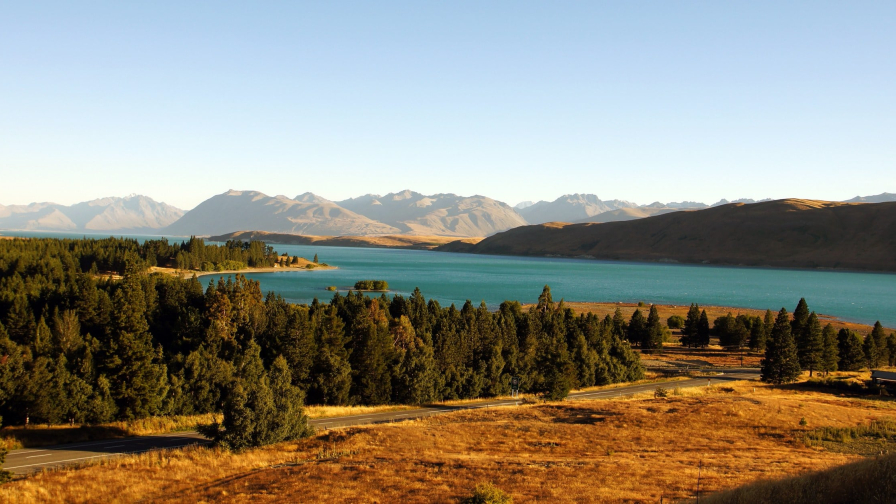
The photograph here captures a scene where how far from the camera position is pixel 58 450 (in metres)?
33.7

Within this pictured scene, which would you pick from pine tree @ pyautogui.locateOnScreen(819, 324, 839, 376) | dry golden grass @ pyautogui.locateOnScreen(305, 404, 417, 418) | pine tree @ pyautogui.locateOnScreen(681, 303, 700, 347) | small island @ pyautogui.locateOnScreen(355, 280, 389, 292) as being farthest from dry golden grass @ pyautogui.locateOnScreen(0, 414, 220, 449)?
small island @ pyautogui.locateOnScreen(355, 280, 389, 292)

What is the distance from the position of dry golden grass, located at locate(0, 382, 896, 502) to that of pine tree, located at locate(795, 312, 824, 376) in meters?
33.6

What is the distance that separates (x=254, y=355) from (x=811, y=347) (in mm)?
67483

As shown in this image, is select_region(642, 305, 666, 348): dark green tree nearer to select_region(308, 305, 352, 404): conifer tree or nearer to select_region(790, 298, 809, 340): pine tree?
select_region(790, 298, 809, 340): pine tree

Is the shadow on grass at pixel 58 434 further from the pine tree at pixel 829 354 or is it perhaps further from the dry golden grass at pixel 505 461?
the pine tree at pixel 829 354

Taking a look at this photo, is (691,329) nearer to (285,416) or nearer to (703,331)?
(703,331)

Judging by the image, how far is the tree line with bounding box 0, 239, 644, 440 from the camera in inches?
1655

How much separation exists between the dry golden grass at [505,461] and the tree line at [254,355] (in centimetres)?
553

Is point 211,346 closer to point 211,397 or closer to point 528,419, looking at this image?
point 211,397

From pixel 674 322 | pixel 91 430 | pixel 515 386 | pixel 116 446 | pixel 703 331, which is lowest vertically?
pixel 515 386

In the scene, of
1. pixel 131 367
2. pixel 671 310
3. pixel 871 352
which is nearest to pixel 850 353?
pixel 871 352

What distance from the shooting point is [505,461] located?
1046 inches

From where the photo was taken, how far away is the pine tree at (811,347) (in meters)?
71.8

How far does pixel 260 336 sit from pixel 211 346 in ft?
38.2
